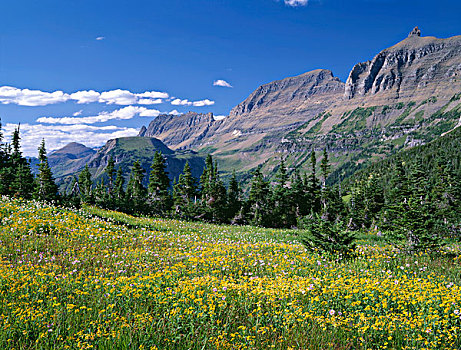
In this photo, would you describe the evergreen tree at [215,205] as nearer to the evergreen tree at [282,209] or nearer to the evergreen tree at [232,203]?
the evergreen tree at [232,203]

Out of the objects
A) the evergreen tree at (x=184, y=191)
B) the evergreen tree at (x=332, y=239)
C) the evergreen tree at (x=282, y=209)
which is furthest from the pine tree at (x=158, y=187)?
the evergreen tree at (x=332, y=239)

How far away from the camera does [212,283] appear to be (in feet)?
22.6

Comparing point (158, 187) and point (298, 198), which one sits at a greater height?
point (158, 187)

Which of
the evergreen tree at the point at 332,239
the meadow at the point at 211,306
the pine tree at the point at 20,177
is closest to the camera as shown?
the meadow at the point at 211,306

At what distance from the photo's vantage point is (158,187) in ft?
166

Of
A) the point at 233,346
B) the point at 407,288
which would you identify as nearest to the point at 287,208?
the point at 407,288

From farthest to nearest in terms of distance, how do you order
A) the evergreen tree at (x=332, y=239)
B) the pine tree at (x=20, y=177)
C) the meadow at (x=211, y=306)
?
the pine tree at (x=20, y=177)
the evergreen tree at (x=332, y=239)
the meadow at (x=211, y=306)

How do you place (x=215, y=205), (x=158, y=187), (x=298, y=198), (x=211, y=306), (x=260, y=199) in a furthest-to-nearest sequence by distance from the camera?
(x=298, y=198)
(x=260, y=199)
(x=215, y=205)
(x=158, y=187)
(x=211, y=306)

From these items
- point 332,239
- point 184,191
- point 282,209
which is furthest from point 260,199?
point 332,239

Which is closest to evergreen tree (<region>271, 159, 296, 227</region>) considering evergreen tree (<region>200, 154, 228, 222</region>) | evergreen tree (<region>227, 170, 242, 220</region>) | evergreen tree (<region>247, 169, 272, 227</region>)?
evergreen tree (<region>247, 169, 272, 227</region>)

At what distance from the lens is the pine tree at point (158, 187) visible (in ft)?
162

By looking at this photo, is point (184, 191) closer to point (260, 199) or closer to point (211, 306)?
point (260, 199)

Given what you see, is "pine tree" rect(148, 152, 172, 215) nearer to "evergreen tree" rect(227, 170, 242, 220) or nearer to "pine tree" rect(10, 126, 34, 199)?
"evergreen tree" rect(227, 170, 242, 220)

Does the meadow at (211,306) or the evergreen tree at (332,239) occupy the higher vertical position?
the evergreen tree at (332,239)
